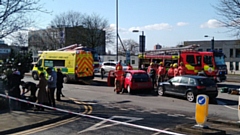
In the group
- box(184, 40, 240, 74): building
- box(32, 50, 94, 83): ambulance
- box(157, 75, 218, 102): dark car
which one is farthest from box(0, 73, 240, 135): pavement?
box(184, 40, 240, 74): building

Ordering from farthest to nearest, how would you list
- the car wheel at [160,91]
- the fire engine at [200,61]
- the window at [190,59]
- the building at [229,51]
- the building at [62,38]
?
the building at [229,51] < the building at [62,38] < the window at [190,59] < the fire engine at [200,61] < the car wheel at [160,91]

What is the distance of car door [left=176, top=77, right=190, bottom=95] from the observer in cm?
1700

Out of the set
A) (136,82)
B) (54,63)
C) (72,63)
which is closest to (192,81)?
(136,82)

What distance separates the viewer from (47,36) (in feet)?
200

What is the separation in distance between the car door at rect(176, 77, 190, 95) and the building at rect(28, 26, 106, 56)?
39509 millimetres

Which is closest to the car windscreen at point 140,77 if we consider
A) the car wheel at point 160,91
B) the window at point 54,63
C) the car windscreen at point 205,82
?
the car wheel at point 160,91

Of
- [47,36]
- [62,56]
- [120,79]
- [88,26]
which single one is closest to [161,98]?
[120,79]

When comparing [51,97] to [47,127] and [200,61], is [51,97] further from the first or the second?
[200,61]

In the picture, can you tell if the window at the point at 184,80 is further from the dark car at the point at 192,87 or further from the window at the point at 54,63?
the window at the point at 54,63

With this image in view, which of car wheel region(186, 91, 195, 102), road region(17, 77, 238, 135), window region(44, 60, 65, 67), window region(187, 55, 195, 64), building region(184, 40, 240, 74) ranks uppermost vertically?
building region(184, 40, 240, 74)

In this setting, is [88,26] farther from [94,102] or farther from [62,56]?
[94,102]

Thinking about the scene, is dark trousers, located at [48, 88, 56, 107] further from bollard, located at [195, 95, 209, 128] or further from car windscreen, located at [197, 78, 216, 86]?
car windscreen, located at [197, 78, 216, 86]

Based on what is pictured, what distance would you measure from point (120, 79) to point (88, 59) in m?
6.88

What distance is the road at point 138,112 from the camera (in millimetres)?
10086
